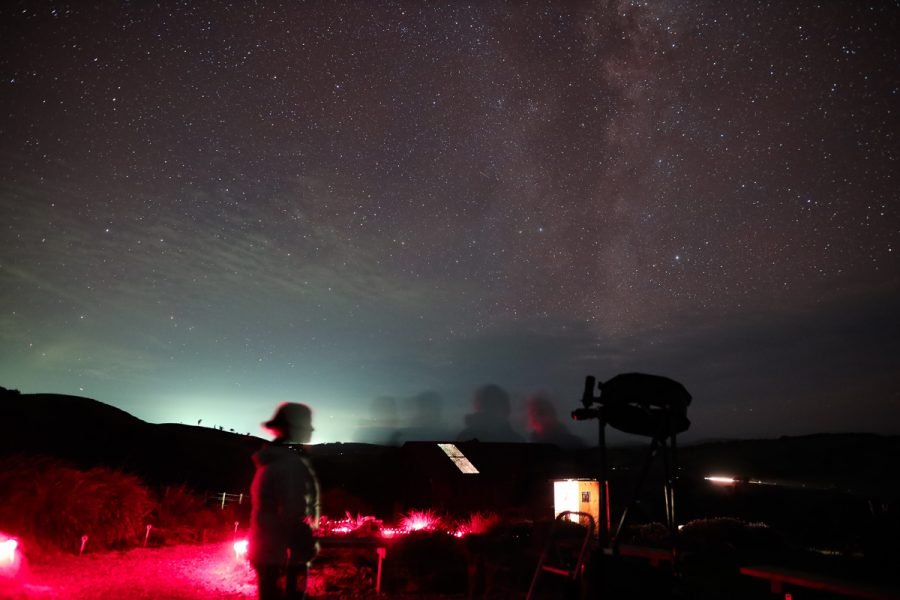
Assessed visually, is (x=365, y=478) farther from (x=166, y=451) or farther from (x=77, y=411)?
(x=77, y=411)

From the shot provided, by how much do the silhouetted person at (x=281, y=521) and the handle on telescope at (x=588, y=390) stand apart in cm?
301

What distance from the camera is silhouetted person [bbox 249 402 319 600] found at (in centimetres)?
420

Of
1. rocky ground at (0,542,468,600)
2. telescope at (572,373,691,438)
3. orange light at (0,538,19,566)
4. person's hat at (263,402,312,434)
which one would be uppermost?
telescope at (572,373,691,438)

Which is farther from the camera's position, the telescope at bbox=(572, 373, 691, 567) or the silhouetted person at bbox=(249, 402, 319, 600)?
the telescope at bbox=(572, 373, 691, 567)

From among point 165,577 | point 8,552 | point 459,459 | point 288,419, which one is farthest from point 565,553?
point 459,459

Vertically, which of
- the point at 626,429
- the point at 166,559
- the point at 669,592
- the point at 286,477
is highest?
the point at 626,429

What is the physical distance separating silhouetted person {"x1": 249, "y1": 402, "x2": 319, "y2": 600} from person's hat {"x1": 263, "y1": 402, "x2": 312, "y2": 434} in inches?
1.0

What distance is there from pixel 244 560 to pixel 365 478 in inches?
1630

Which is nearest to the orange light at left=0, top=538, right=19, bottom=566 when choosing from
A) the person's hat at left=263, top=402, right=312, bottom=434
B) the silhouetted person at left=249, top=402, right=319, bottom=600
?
the silhouetted person at left=249, top=402, right=319, bottom=600

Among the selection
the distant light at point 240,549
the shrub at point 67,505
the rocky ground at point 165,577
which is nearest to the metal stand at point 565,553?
the rocky ground at point 165,577

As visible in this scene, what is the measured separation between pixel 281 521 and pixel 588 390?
130 inches

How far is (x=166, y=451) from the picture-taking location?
43.5 m

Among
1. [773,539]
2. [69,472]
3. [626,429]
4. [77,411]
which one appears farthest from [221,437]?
[626,429]

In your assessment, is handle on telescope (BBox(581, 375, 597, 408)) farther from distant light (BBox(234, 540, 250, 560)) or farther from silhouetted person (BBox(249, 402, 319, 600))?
distant light (BBox(234, 540, 250, 560))
